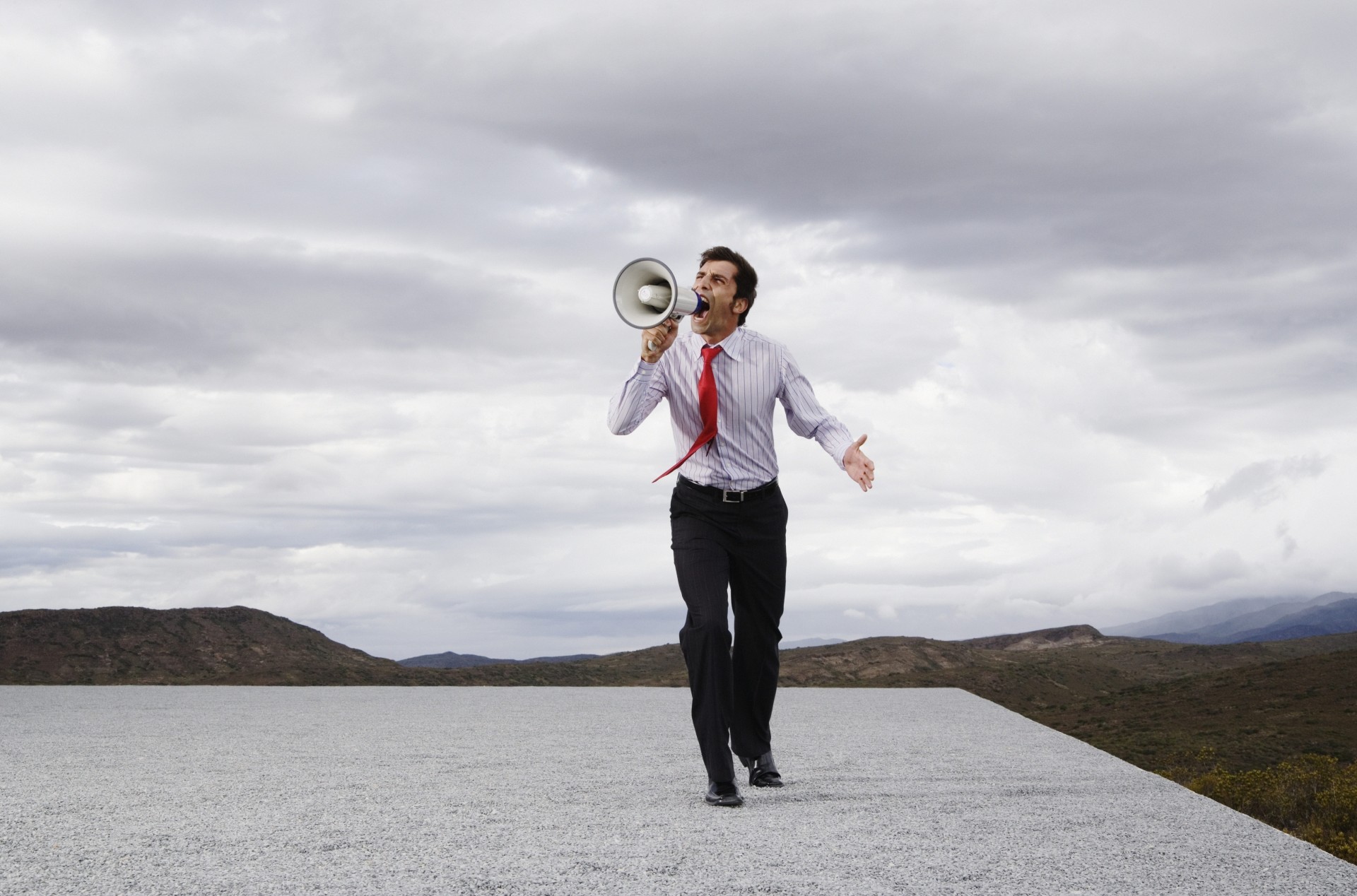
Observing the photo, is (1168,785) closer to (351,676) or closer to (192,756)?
(192,756)

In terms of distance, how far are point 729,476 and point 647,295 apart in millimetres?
855

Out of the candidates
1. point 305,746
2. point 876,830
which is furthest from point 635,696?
point 876,830

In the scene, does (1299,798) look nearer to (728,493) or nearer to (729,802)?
(729,802)

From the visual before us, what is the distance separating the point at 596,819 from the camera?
4.26 meters

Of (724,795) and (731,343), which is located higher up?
(731,343)

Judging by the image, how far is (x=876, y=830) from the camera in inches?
158

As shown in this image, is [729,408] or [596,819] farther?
[729,408]

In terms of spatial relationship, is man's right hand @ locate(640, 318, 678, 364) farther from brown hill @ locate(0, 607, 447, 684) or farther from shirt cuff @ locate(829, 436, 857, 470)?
brown hill @ locate(0, 607, 447, 684)

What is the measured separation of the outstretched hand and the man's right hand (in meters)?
0.87

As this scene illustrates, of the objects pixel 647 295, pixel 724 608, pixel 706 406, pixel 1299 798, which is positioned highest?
pixel 647 295

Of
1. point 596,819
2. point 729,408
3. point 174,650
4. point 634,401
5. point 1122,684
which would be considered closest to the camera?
point 596,819

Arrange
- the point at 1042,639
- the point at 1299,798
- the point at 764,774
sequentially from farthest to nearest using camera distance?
the point at 1042,639
the point at 1299,798
the point at 764,774

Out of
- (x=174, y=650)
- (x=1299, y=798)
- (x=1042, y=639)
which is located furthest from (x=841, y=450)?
(x=1042, y=639)

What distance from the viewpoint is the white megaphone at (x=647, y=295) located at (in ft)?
14.6
